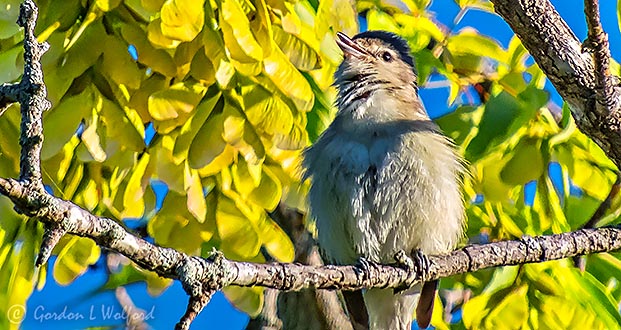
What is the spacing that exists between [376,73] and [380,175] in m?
0.53

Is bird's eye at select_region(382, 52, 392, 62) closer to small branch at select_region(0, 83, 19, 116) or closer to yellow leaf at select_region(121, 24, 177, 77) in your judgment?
yellow leaf at select_region(121, 24, 177, 77)

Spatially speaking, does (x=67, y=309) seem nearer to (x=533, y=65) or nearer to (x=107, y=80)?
(x=107, y=80)

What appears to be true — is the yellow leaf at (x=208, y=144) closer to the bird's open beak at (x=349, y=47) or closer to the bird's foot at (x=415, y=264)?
the bird's foot at (x=415, y=264)

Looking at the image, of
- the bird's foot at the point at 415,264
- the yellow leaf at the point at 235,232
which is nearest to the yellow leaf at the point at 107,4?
the yellow leaf at the point at 235,232

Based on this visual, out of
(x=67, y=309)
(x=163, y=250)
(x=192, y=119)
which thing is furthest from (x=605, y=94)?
(x=67, y=309)

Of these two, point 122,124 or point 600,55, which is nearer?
point 600,55

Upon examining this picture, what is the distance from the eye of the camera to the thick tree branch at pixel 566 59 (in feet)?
7.00

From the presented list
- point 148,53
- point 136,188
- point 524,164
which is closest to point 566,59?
point 524,164

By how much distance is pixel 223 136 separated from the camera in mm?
2277

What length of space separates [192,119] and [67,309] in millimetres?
1574

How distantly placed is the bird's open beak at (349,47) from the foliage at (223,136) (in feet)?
2.30

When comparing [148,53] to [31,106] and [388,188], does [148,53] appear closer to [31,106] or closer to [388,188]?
[31,106]

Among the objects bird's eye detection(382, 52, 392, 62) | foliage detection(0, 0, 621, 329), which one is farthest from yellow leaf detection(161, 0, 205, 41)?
bird's eye detection(382, 52, 392, 62)

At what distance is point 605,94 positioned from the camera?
7.20 feet
